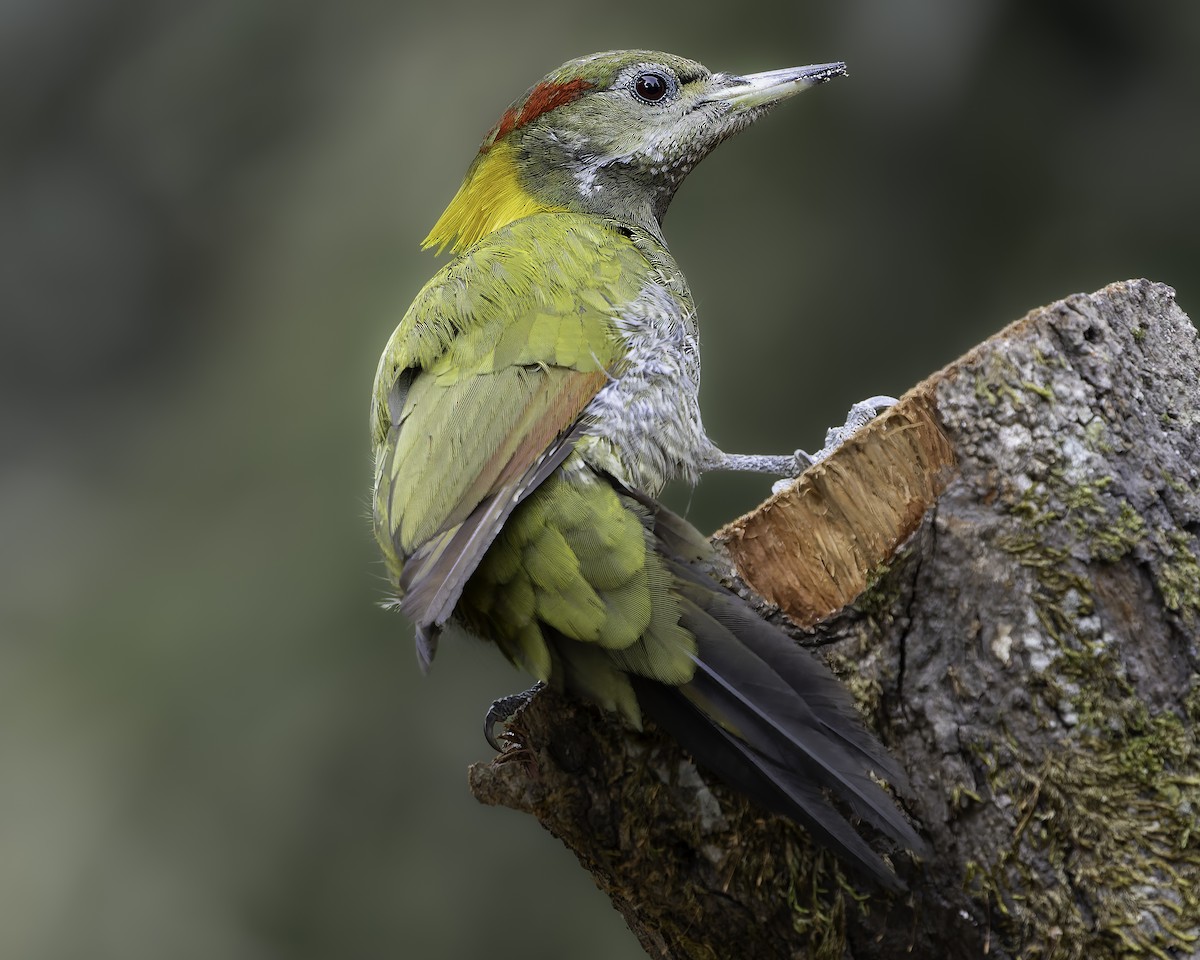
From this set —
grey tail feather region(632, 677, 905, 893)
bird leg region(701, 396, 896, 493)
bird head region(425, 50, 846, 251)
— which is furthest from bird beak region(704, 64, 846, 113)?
grey tail feather region(632, 677, 905, 893)

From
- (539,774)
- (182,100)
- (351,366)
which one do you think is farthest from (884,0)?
(539,774)

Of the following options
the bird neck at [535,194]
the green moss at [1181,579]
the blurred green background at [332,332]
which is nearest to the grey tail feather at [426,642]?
the green moss at [1181,579]

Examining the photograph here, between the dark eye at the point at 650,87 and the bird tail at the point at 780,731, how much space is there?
1940 mm

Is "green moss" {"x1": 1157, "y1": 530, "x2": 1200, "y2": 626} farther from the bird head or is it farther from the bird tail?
the bird head

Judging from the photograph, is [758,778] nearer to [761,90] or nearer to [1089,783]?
[1089,783]

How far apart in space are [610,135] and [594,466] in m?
1.48

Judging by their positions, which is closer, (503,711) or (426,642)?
(426,642)

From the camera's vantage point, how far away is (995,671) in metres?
1.96

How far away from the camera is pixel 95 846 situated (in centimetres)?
561

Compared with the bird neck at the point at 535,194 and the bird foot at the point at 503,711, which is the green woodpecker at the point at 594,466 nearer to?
the bird neck at the point at 535,194

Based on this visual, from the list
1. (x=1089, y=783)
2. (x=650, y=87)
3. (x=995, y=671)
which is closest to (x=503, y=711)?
(x=995, y=671)

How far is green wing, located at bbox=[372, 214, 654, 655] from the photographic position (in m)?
2.17

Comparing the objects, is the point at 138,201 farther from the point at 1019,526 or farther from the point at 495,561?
the point at 1019,526

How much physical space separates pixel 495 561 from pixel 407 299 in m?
3.79
